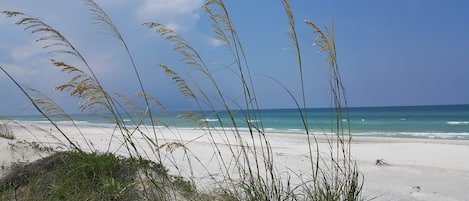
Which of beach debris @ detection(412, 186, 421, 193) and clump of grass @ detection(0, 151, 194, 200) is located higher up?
clump of grass @ detection(0, 151, 194, 200)

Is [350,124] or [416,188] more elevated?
[416,188]

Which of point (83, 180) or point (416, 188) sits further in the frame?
point (416, 188)

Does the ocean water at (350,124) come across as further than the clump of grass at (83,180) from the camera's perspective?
No

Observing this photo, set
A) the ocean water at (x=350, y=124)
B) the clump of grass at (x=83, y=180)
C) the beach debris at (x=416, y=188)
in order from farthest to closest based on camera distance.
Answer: the beach debris at (x=416, y=188) → the clump of grass at (x=83, y=180) → the ocean water at (x=350, y=124)

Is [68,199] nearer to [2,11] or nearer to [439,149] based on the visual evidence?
[2,11]

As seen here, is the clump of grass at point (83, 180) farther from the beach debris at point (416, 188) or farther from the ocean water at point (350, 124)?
the beach debris at point (416, 188)

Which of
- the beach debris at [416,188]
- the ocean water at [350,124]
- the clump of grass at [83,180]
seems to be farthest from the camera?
the beach debris at [416,188]

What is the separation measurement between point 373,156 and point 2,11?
9.52m

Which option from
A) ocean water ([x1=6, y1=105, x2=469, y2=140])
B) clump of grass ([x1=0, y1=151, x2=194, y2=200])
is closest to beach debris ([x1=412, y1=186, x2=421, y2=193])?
ocean water ([x1=6, y1=105, x2=469, y2=140])

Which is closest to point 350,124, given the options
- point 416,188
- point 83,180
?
point 416,188

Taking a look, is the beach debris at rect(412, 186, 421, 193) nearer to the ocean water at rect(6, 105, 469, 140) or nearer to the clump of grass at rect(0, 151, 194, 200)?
the ocean water at rect(6, 105, 469, 140)

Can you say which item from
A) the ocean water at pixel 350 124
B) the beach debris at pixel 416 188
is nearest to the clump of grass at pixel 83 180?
the ocean water at pixel 350 124

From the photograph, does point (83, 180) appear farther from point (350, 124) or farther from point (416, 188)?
point (350, 124)

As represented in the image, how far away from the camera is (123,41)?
2.61 metres
